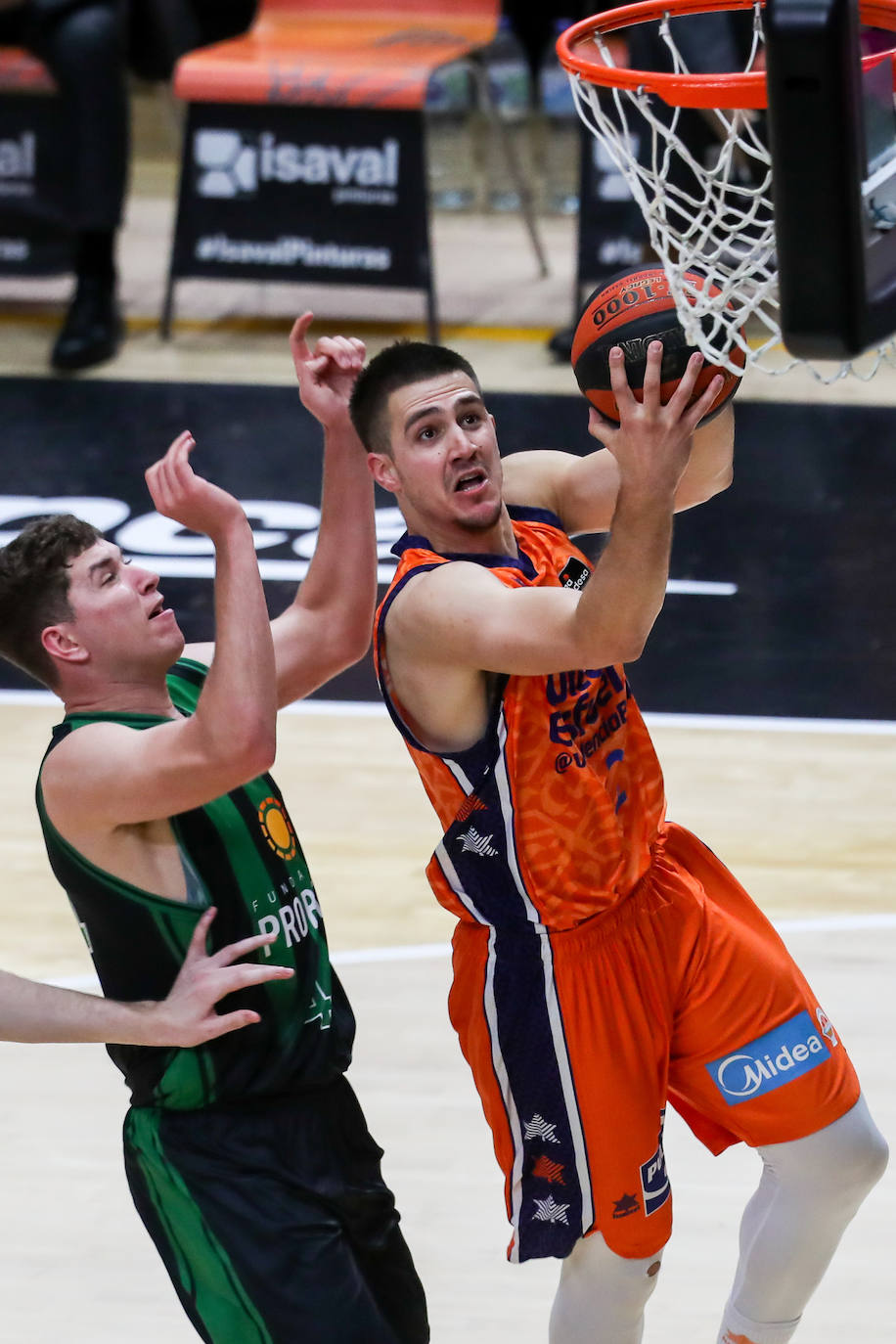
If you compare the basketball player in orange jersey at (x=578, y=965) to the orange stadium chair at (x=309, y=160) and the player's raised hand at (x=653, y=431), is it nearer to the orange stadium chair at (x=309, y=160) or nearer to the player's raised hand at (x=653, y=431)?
the player's raised hand at (x=653, y=431)

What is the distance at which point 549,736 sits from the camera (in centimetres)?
300

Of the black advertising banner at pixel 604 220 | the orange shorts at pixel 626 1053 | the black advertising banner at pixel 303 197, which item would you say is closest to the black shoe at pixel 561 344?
the black advertising banner at pixel 604 220

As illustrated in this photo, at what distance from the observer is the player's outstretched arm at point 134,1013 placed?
269 centimetres

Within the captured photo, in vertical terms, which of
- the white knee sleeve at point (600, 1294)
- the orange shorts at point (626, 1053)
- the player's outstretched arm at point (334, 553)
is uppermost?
the player's outstretched arm at point (334, 553)

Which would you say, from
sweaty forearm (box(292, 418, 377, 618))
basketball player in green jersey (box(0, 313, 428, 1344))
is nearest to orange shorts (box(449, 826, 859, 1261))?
basketball player in green jersey (box(0, 313, 428, 1344))

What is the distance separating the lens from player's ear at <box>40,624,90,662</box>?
2.81 metres

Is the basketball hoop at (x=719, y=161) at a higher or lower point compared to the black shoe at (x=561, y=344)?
higher

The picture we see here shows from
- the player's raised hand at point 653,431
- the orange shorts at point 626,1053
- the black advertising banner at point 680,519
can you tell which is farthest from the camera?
the black advertising banner at point 680,519

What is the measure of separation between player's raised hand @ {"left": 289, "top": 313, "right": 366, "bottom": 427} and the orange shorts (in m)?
0.88

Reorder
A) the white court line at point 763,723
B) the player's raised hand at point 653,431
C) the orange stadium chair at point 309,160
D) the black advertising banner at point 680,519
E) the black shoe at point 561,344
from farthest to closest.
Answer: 1. the orange stadium chair at point 309,160
2. the black shoe at point 561,344
3. the black advertising banner at point 680,519
4. the white court line at point 763,723
5. the player's raised hand at point 653,431

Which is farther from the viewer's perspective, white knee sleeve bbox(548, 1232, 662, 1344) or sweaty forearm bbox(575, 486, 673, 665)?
white knee sleeve bbox(548, 1232, 662, 1344)

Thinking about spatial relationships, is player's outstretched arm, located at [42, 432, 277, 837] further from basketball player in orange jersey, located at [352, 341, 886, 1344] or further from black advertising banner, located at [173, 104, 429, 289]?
black advertising banner, located at [173, 104, 429, 289]

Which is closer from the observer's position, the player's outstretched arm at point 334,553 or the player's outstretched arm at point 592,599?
the player's outstretched arm at point 592,599

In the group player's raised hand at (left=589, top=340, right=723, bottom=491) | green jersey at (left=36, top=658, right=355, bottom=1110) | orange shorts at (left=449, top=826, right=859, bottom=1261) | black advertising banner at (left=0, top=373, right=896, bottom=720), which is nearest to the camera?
player's raised hand at (left=589, top=340, right=723, bottom=491)
